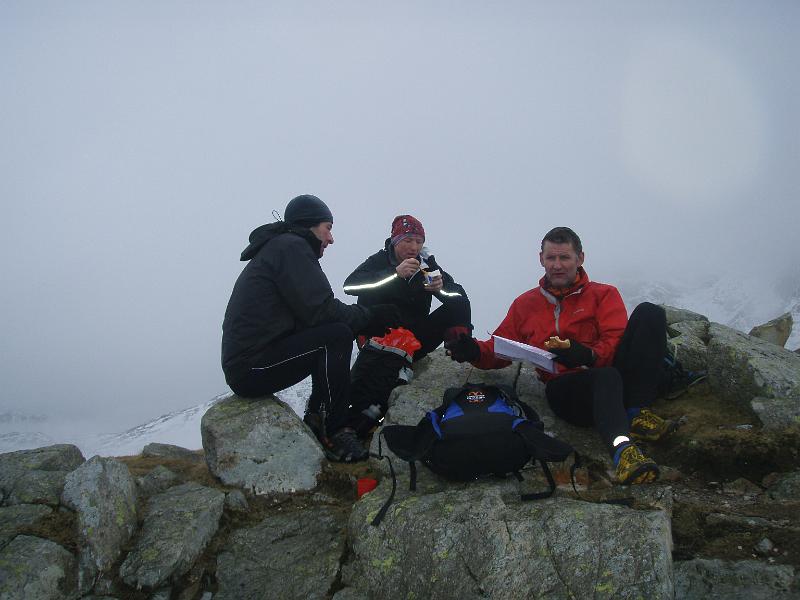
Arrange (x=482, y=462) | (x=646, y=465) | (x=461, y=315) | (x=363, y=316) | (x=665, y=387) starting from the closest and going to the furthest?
(x=646, y=465) → (x=482, y=462) → (x=363, y=316) → (x=665, y=387) → (x=461, y=315)

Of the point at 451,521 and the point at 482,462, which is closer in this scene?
the point at 451,521

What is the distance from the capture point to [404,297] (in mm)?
9156

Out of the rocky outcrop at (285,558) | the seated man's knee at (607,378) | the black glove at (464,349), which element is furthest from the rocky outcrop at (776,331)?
the rocky outcrop at (285,558)

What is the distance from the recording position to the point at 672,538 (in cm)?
433

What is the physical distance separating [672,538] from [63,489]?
5.82 m

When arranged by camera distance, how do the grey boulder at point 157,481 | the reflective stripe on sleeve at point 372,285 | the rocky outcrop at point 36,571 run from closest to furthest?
1. the rocky outcrop at point 36,571
2. the grey boulder at point 157,481
3. the reflective stripe on sleeve at point 372,285

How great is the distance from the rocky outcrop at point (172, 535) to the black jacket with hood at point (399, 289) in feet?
14.4

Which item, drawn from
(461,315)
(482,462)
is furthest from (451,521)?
(461,315)

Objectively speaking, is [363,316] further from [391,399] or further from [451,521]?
[451,521]

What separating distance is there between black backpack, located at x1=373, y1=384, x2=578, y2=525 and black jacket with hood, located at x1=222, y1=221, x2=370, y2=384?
213 centimetres

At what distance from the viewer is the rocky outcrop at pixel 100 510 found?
4.37 meters

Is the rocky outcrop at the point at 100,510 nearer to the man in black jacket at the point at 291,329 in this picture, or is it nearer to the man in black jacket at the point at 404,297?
the man in black jacket at the point at 291,329

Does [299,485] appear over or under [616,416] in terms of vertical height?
under

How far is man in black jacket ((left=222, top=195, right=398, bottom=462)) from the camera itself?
659 centimetres
